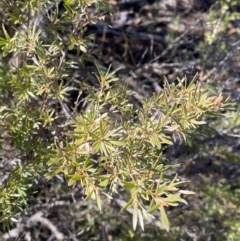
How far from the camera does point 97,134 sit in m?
1.43

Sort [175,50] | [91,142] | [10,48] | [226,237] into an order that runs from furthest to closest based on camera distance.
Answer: [175,50], [226,237], [10,48], [91,142]

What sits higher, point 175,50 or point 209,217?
point 175,50

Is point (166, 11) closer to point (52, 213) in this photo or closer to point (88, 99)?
point (52, 213)

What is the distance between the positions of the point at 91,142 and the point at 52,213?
58.7 inches

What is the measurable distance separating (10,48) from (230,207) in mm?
1753

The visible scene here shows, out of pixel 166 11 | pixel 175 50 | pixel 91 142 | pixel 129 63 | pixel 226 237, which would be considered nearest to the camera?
pixel 91 142

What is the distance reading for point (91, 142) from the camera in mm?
1479

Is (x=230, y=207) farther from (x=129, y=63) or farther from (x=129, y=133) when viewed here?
(x=129, y=133)

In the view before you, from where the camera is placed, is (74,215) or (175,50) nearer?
(74,215)

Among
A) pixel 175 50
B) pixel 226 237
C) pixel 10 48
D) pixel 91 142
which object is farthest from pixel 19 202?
pixel 175 50

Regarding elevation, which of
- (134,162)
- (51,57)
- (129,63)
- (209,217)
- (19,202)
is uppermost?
(51,57)

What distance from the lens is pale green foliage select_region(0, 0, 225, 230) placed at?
142 cm

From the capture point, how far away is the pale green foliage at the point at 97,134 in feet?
4.66

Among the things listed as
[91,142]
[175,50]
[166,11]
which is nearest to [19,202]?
[91,142]
